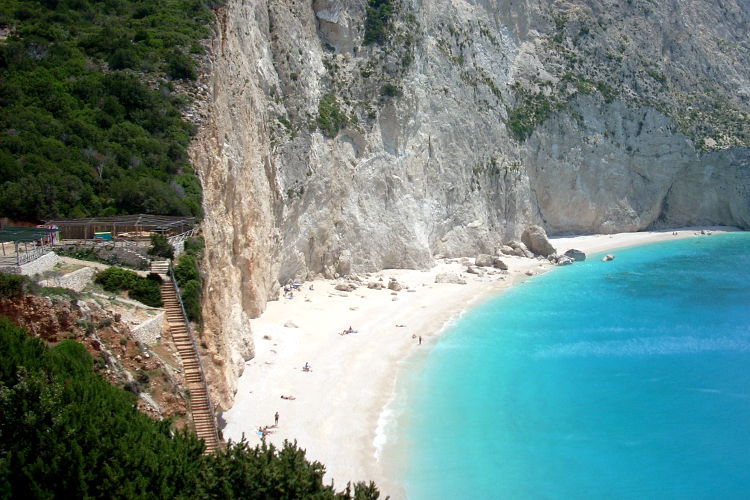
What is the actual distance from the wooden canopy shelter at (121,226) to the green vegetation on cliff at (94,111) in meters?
0.84

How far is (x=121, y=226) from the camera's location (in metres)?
21.8

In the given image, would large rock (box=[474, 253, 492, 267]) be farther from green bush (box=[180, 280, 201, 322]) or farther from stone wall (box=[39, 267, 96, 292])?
stone wall (box=[39, 267, 96, 292])

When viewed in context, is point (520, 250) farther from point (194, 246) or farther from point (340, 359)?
point (194, 246)

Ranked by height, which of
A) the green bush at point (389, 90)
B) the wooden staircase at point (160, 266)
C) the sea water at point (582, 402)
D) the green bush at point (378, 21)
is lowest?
the sea water at point (582, 402)

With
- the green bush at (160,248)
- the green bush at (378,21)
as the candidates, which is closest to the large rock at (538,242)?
the green bush at (378,21)

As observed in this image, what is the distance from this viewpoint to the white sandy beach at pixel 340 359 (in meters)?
22.9

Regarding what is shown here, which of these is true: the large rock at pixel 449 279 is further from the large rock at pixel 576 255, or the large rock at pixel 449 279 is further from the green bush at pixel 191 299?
the green bush at pixel 191 299

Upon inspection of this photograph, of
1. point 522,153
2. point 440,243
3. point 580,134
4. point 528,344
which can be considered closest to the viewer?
point 528,344

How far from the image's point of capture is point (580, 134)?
72.6 meters

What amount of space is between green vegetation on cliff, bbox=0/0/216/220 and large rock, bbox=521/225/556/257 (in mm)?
37909

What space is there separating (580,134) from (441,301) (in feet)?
126

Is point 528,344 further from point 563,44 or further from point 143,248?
point 563,44

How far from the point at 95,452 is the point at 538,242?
179ft

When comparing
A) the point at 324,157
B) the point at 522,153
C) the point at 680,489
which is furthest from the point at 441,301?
the point at 522,153
